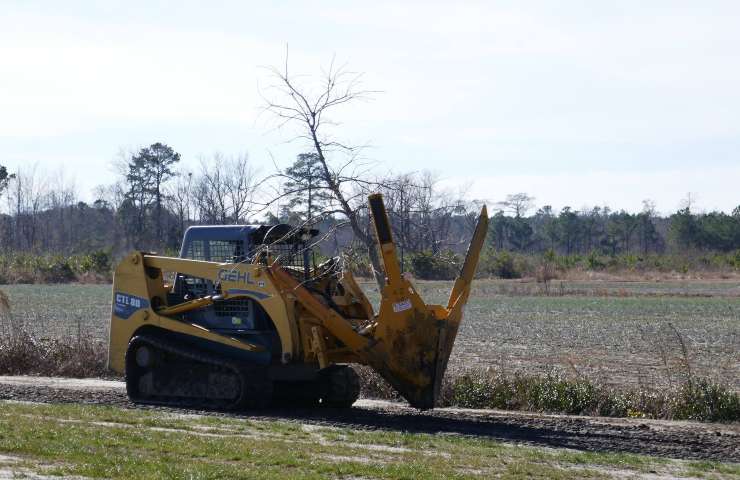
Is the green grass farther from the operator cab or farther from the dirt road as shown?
the operator cab

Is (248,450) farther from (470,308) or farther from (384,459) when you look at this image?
(470,308)

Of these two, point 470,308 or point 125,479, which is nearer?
point 125,479

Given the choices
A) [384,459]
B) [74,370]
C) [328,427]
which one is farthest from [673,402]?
[74,370]

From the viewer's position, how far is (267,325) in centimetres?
1521

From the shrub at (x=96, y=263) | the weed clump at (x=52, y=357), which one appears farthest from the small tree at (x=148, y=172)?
the weed clump at (x=52, y=357)

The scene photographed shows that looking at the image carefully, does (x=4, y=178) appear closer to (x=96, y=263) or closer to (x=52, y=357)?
(x=96, y=263)

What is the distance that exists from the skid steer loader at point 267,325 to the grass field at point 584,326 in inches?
152

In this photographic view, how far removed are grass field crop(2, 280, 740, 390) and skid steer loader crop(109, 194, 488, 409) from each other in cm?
385

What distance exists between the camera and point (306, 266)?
617 inches

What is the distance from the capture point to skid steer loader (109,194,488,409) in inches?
552

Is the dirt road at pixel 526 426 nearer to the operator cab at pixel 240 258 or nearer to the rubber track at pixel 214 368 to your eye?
the rubber track at pixel 214 368

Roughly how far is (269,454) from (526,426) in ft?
15.0

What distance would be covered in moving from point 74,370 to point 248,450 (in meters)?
10.7

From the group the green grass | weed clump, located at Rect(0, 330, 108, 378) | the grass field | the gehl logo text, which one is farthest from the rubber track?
the grass field
